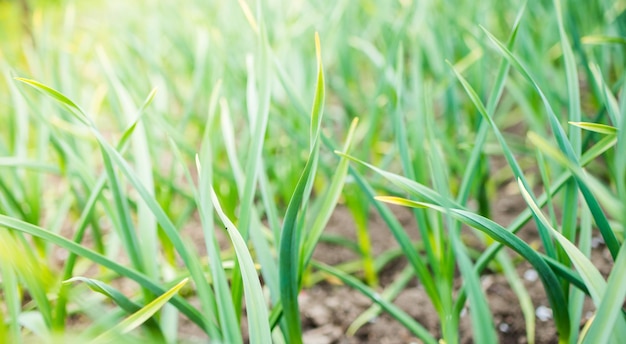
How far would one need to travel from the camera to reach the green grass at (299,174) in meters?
0.62

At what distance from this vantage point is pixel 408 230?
1.20m

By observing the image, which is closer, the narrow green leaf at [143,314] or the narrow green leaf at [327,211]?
the narrow green leaf at [143,314]

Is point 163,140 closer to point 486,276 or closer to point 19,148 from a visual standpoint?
point 19,148

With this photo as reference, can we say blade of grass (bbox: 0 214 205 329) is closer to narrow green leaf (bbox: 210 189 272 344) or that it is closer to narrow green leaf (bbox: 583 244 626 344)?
narrow green leaf (bbox: 210 189 272 344)

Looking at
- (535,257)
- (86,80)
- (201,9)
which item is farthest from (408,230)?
(86,80)

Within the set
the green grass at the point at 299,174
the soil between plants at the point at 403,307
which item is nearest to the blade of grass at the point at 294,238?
the green grass at the point at 299,174

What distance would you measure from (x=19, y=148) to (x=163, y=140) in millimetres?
368

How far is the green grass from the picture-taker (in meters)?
0.62

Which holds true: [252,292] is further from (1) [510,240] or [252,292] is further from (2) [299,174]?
(2) [299,174]

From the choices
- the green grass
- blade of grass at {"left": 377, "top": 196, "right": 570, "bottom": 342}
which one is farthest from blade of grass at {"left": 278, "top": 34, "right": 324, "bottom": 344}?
blade of grass at {"left": 377, "top": 196, "right": 570, "bottom": 342}

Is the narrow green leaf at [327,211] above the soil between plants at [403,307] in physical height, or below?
above

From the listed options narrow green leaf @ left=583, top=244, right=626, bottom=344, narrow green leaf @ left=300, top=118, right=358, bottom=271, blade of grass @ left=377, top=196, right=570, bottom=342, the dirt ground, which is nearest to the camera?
narrow green leaf @ left=583, top=244, right=626, bottom=344

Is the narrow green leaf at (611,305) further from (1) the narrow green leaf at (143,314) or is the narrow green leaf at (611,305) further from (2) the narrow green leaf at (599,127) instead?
(1) the narrow green leaf at (143,314)

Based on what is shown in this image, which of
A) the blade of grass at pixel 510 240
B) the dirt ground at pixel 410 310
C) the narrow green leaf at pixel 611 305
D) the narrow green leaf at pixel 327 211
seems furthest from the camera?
the dirt ground at pixel 410 310
